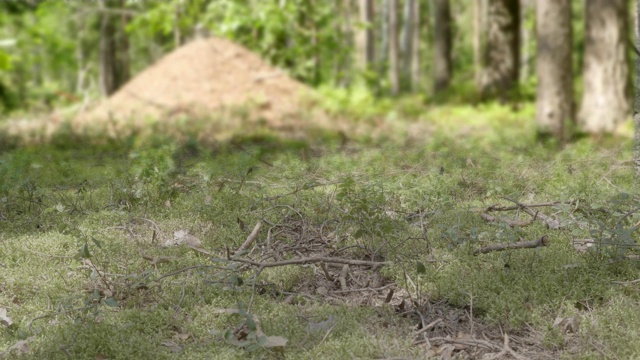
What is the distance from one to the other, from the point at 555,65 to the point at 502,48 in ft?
21.4

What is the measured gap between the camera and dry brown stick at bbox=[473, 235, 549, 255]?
12.6ft

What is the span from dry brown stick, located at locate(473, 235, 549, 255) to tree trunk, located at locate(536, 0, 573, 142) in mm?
7026

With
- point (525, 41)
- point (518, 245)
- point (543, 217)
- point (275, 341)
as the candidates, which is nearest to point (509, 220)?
point (543, 217)

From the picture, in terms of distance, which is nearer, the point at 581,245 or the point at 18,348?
the point at 18,348

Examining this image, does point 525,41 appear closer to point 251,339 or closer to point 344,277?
point 344,277

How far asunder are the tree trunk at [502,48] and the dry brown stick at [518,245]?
13.4m

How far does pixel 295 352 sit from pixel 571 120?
29.0 ft

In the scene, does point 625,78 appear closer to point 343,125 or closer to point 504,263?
point 343,125

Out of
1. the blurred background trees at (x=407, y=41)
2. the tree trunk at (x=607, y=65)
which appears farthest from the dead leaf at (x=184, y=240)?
the tree trunk at (x=607, y=65)

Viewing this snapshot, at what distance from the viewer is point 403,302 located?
11.5 feet

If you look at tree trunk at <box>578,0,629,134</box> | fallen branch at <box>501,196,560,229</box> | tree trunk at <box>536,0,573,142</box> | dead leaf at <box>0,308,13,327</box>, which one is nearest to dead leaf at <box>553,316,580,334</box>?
fallen branch at <box>501,196,560,229</box>

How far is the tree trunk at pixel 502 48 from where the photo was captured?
1662 centimetres

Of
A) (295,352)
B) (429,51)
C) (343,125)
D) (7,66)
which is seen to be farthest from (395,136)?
(429,51)

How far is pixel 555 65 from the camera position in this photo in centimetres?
1058
